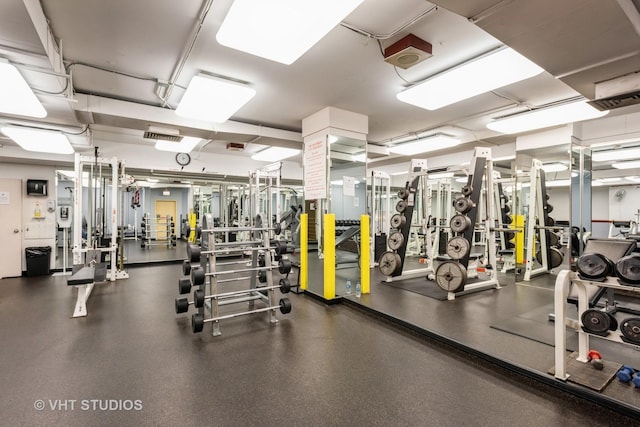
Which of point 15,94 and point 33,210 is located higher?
point 15,94

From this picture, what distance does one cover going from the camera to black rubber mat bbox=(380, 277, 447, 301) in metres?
4.45

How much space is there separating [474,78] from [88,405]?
435 cm

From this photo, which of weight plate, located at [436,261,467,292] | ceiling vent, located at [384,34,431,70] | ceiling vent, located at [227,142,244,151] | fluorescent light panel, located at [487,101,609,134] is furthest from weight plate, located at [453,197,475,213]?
ceiling vent, located at [227,142,244,151]

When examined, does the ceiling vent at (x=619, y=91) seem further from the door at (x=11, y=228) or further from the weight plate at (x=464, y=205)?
Answer: the door at (x=11, y=228)

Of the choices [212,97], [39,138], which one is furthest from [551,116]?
[39,138]

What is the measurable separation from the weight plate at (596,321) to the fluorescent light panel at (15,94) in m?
4.83

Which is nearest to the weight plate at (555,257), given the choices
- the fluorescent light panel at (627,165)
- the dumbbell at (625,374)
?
the fluorescent light panel at (627,165)

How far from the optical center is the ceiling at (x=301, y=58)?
1.91 meters

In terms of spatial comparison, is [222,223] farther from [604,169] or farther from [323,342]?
[604,169]

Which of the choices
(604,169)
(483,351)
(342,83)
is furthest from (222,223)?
(604,169)

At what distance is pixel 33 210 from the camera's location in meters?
6.20

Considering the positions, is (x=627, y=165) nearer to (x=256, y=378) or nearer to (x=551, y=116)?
(x=551, y=116)

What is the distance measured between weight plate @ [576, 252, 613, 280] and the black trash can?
8.56 metres

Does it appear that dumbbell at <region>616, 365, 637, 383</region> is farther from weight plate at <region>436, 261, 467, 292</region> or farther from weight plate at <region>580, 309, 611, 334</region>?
weight plate at <region>436, 261, 467, 292</region>
